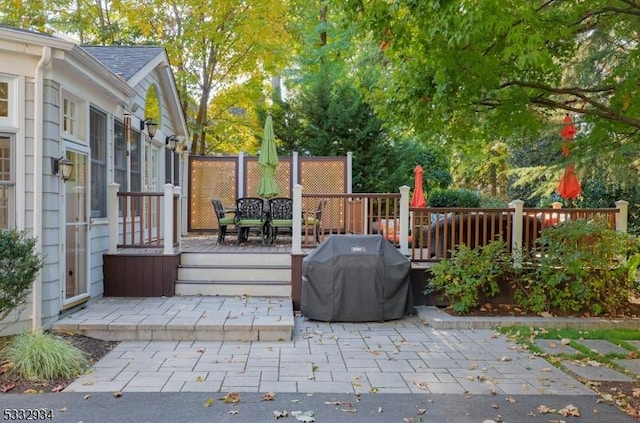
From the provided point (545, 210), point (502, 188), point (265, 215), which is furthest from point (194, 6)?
point (502, 188)

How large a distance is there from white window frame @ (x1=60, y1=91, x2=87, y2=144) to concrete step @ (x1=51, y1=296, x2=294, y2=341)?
2093 mm

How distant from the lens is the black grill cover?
245 inches

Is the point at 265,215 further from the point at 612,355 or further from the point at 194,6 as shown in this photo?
the point at 194,6

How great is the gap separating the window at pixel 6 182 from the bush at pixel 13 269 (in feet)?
2.49

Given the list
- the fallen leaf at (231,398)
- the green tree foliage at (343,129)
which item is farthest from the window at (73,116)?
the green tree foliage at (343,129)

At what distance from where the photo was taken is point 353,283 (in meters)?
6.22

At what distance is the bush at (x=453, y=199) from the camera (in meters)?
17.8

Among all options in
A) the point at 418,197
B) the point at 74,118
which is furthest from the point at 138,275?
the point at 418,197

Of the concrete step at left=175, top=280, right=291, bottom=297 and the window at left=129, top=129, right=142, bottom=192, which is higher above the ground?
the window at left=129, top=129, right=142, bottom=192

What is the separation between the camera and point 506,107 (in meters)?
5.69

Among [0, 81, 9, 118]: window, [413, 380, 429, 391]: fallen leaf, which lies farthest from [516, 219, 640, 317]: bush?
[0, 81, 9, 118]: window

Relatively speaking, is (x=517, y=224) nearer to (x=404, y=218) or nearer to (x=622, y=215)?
(x=622, y=215)

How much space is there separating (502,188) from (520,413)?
2256 cm

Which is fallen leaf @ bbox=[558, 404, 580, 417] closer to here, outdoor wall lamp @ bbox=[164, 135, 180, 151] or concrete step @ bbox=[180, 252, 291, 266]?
concrete step @ bbox=[180, 252, 291, 266]
